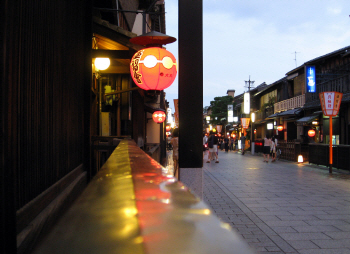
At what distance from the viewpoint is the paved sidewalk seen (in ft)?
15.7

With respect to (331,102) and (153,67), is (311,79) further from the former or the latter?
(153,67)

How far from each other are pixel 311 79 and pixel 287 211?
59.3 ft

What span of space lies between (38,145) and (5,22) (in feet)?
4.09

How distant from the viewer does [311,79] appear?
72.9ft

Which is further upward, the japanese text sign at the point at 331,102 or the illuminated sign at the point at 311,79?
the illuminated sign at the point at 311,79

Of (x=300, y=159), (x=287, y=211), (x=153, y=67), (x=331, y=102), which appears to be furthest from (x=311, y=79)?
(x=153, y=67)

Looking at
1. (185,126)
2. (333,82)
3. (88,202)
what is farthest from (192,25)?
(333,82)

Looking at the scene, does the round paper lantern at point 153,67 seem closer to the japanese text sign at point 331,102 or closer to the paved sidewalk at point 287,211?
the paved sidewalk at point 287,211

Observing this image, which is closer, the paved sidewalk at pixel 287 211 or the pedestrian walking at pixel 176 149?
the paved sidewalk at pixel 287 211

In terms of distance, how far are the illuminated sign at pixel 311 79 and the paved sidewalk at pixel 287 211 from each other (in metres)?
12.1

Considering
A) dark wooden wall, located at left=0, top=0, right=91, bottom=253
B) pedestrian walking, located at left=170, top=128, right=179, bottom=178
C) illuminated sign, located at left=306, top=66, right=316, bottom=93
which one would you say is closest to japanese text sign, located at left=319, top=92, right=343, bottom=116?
pedestrian walking, located at left=170, top=128, right=179, bottom=178

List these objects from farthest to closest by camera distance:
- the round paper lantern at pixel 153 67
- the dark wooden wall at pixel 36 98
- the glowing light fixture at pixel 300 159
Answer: the glowing light fixture at pixel 300 159
the round paper lantern at pixel 153 67
the dark wooden wall at pixel 36 98

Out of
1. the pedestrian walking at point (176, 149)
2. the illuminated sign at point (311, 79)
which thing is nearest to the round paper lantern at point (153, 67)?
the pedestrian walking at point (176, 149)

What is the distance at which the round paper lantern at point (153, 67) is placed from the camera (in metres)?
6.91
